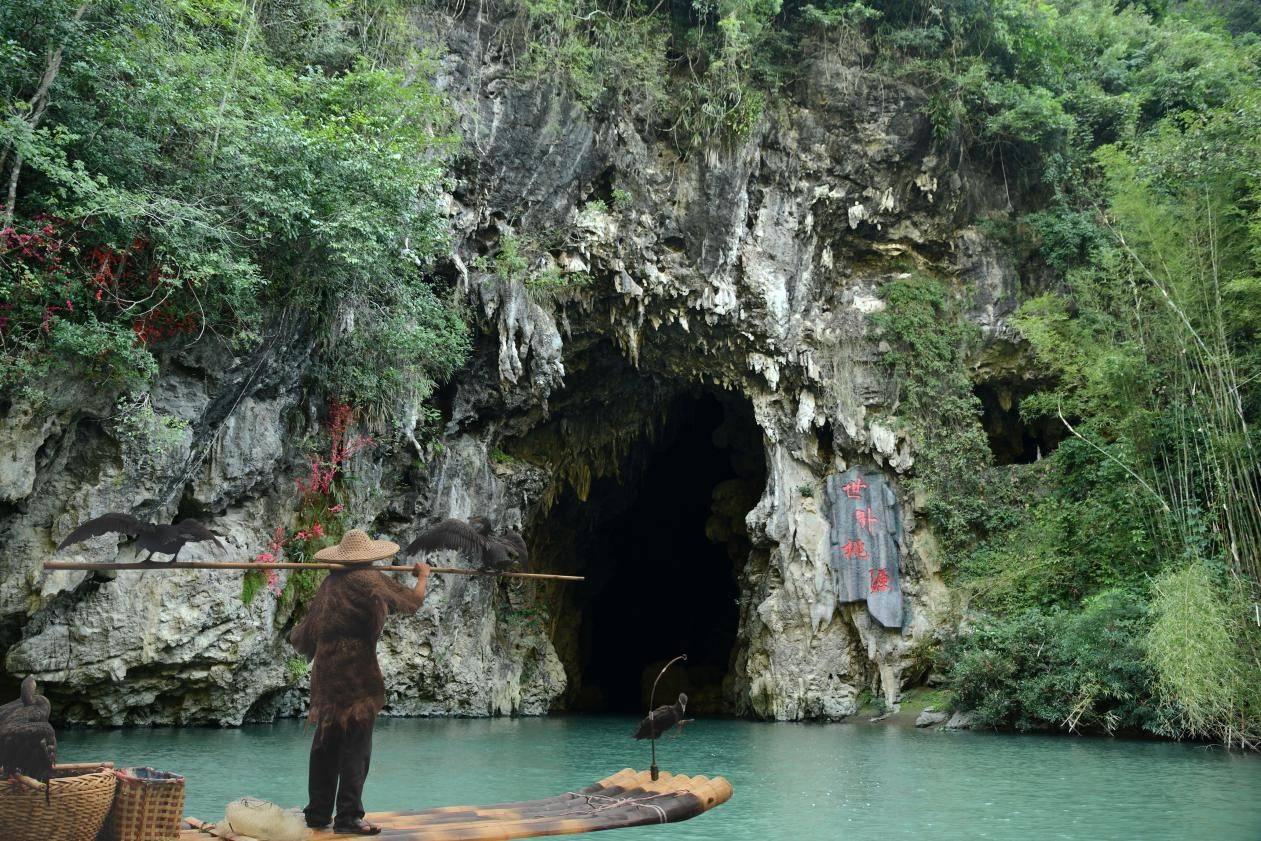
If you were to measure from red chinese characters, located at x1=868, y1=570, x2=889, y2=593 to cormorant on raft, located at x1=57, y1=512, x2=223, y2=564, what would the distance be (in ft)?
40.2

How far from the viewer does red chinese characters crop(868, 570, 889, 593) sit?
15.0 meters

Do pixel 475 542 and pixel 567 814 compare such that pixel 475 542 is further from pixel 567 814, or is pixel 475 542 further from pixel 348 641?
pixel 567 814

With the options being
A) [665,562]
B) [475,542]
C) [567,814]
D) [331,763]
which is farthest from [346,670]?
[665,562]

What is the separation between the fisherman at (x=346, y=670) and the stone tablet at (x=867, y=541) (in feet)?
38.4

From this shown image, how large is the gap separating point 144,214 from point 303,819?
6.18m

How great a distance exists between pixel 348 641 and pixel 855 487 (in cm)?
1229

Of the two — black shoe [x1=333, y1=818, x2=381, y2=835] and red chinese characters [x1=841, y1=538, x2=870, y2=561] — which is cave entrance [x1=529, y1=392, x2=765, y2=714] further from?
black shoe [x1=333, y1=818, x2=381, y2=835]

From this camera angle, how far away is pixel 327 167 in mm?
9406

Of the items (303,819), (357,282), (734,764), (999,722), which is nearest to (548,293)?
(357,282)

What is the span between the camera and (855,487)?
611 inches

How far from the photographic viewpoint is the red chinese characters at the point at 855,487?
1548 cm

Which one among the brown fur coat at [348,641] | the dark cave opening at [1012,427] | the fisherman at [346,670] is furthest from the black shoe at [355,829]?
the dark cave opening at [1012,427]

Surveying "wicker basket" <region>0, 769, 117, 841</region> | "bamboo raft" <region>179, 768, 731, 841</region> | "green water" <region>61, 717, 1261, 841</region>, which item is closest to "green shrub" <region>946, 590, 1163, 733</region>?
"green water" <region>61, 717, 1261, 841</region>

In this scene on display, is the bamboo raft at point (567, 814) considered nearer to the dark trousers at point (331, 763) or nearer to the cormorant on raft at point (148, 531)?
the dark trousers at point (331, 763)
